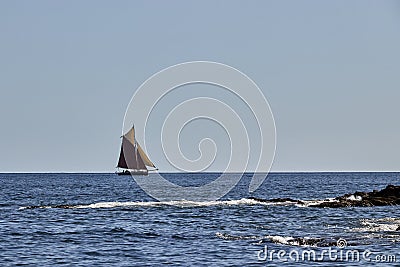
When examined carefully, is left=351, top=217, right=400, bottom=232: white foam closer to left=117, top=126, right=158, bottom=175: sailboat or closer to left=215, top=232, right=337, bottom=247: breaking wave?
left=215, top=232, right=337, bottom=247: breaking wave

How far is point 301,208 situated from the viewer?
62.6 meters

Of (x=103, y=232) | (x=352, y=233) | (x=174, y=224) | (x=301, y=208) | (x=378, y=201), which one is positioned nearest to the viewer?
(x=352, y=233)

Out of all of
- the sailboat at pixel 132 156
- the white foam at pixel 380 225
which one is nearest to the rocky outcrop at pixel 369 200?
the white foam at pixel 380 225

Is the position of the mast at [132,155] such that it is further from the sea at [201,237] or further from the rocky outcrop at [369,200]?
the sea at [201,237]

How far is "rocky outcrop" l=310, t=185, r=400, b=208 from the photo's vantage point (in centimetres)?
6488

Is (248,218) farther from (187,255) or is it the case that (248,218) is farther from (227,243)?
(187,255)

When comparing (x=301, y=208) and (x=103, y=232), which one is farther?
(x=301, y=208)

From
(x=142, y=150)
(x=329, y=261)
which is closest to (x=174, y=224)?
(x=329, y=261)

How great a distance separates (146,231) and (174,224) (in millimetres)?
4487

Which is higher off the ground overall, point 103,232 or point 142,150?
point 142,150
